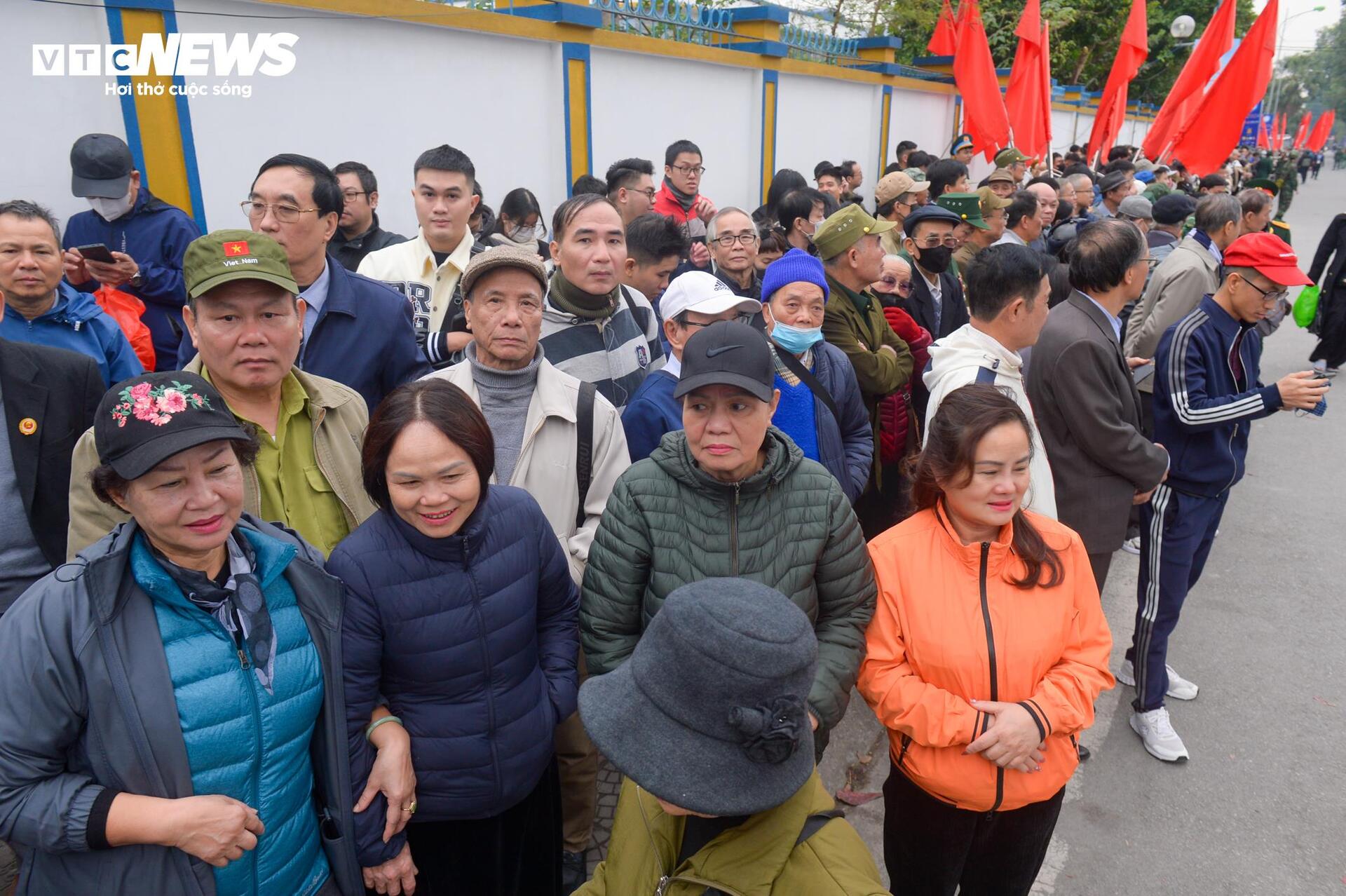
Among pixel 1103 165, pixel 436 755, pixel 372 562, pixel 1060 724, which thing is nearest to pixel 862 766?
pixel 1060 724

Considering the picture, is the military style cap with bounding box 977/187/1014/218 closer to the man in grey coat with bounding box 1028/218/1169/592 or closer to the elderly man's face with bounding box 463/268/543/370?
the man in grey coat with bounding box 1028/218/1169/592

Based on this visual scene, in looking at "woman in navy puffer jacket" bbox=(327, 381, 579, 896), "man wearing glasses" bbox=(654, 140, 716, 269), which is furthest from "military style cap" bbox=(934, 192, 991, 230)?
"woman in navy puffer jacket" bbox=(327, 381, 579, 896)

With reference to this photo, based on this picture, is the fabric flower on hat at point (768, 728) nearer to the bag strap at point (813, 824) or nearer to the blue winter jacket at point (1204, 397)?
the bag strap at point (813, 824)

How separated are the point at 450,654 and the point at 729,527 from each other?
730mm

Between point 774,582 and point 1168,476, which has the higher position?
point 774,582

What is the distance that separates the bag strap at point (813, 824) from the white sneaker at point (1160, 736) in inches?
109

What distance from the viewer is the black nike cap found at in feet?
6.82

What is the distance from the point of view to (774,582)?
212 centimetres

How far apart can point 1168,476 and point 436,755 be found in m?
3.17

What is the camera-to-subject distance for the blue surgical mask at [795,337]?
3148 millimetres

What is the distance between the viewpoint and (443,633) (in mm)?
1972

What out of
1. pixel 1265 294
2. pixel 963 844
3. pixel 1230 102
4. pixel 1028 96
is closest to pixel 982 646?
pixel 963 844

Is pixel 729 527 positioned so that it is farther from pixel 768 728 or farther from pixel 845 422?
pixel 845 422

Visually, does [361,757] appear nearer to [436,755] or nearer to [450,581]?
[436,755]
